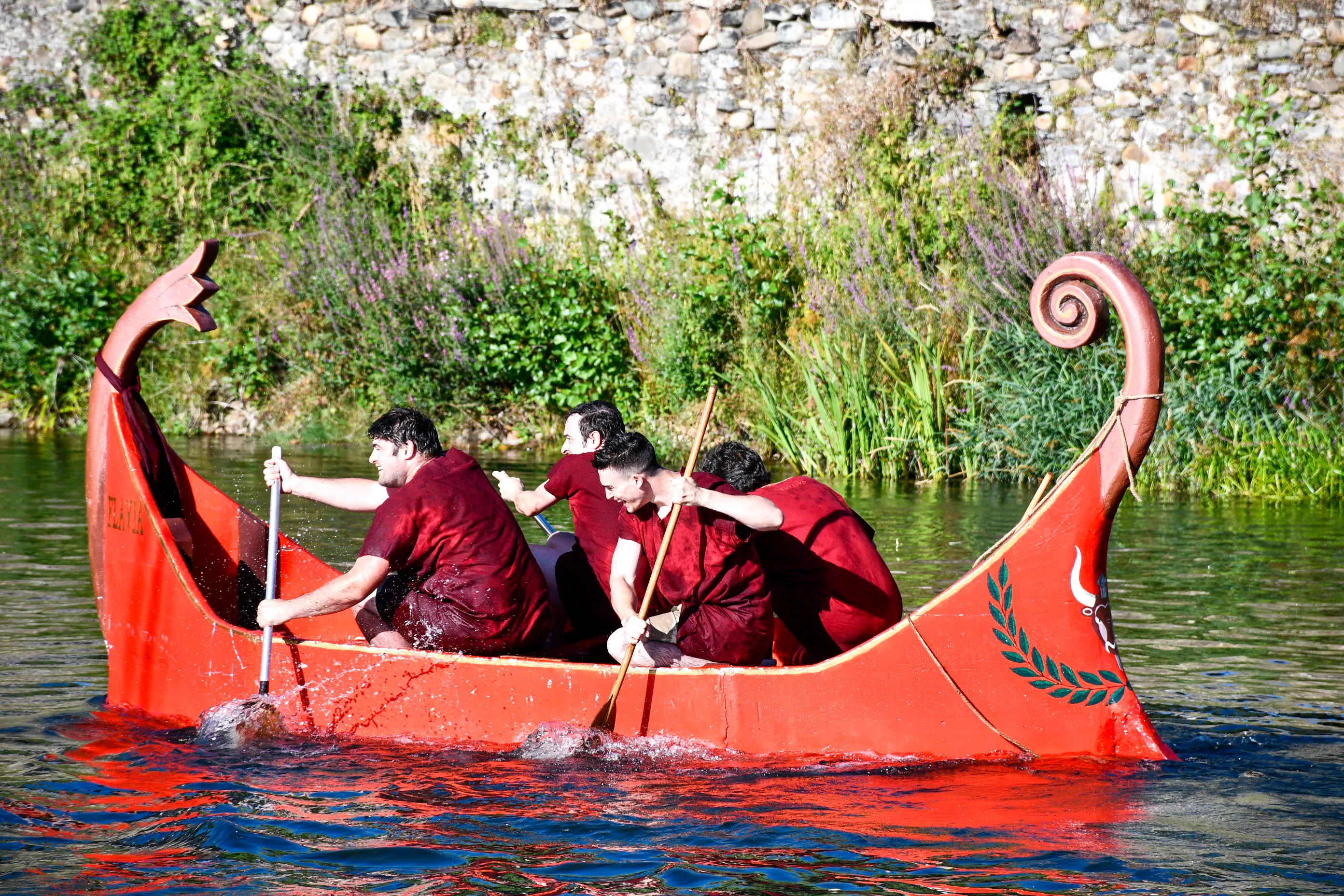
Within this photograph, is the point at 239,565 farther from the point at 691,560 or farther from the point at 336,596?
the point at 691,560

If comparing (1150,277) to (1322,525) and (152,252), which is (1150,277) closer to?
(1322,525)

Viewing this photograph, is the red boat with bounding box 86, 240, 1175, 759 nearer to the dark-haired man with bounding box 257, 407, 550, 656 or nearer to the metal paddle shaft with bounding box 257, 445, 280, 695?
the metal paddle shaft with bounding box 257, 445, 280, 695

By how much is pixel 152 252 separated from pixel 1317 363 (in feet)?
33.3

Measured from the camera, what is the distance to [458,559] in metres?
4.93

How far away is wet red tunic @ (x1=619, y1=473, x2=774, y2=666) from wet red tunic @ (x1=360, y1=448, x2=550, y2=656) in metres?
0.46

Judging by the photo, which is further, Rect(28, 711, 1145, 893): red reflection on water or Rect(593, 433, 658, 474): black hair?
Rect(593, 433, 658, 474): black hair

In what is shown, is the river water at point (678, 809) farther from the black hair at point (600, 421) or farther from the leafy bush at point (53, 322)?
the leafy bush at point (53, 322)

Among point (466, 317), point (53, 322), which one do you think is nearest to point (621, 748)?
point (466, 317)

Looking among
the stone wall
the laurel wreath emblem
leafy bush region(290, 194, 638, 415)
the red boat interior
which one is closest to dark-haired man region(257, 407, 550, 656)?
the red boat interior

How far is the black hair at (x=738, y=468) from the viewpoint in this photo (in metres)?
4.86

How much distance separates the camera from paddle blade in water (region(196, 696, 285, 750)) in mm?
4816

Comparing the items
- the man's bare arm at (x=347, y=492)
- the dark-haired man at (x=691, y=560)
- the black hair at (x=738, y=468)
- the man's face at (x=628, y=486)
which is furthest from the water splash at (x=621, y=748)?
the man's bare arm at (x=347, y=492)

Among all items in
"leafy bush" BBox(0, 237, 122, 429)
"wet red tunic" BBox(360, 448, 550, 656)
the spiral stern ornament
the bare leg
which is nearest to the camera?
the spiral stern ornament

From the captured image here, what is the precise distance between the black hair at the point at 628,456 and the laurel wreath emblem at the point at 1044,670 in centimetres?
104
